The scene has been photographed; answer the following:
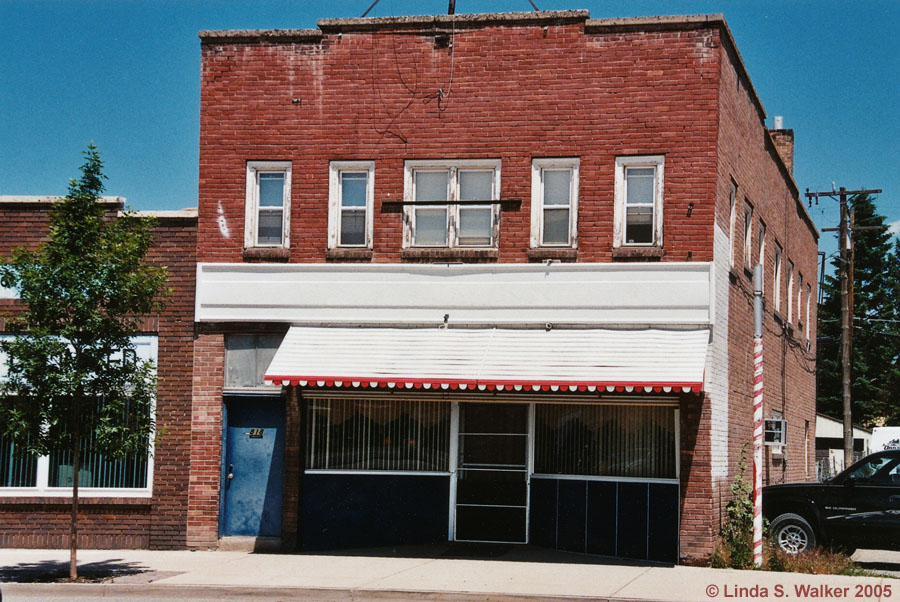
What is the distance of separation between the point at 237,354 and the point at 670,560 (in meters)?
7.06

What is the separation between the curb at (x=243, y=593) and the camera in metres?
13.0

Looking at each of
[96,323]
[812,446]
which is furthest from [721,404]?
[812,446]

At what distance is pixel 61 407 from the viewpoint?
14367 mm

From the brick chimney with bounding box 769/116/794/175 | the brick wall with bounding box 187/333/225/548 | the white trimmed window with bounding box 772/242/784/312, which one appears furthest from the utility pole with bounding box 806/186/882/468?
the brick wall with bounding box 187/333/225/548

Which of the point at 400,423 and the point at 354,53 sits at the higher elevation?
the point at 354,53

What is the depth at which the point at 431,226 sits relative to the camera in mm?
17594

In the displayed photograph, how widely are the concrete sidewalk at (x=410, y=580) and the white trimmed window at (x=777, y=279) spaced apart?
929cm

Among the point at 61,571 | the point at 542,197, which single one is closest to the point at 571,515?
the point at 542,197

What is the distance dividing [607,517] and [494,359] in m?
2.88

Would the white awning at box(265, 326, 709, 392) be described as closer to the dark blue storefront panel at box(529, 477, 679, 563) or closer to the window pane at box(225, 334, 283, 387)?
the window pane at box(225, 334, 283, 387)

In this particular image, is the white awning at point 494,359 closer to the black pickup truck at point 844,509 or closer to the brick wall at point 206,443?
the brick wall at point 206,443

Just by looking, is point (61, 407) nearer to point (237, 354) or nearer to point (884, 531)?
point (237, 354)

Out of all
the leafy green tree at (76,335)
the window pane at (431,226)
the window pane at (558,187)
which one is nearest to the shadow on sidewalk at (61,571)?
the leafy green tree at (76,335)

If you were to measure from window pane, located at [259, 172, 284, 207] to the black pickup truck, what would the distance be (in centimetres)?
867
